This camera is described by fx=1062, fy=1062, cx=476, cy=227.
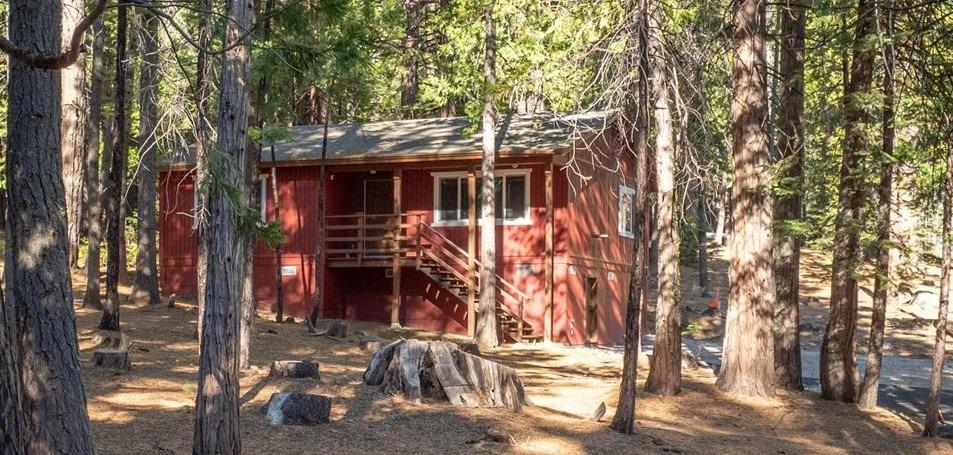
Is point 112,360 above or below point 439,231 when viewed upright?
below

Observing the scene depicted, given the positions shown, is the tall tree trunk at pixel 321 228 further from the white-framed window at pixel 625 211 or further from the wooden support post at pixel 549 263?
the white-framed window at pixel 625 211

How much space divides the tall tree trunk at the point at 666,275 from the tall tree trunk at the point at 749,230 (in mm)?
945

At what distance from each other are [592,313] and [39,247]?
74.5 feet

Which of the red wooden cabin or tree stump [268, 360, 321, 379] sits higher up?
the red wooden cabin

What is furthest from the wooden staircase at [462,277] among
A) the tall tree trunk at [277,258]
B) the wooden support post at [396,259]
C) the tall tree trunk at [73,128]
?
the tall tree trunk at [73,128]

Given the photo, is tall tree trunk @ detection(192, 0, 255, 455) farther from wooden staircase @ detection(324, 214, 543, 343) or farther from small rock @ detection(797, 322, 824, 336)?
small rock @ detection(797, 322, 824, 336)

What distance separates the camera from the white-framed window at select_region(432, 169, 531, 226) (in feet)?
92.0

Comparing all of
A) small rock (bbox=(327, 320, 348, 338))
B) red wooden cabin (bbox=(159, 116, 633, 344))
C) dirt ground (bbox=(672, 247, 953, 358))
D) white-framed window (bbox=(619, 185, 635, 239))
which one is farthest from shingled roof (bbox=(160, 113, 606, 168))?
dirt ground (bbox=(672, 247, 953, 358))

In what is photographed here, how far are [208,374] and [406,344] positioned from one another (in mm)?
4604

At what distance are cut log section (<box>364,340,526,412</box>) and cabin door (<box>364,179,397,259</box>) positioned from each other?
14655 mm

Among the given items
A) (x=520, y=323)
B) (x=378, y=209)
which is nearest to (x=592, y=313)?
(x=520, y=323)

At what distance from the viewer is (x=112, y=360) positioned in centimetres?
1469

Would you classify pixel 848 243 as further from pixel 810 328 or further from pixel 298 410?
pixel 810 328

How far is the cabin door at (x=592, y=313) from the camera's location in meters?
29.6
